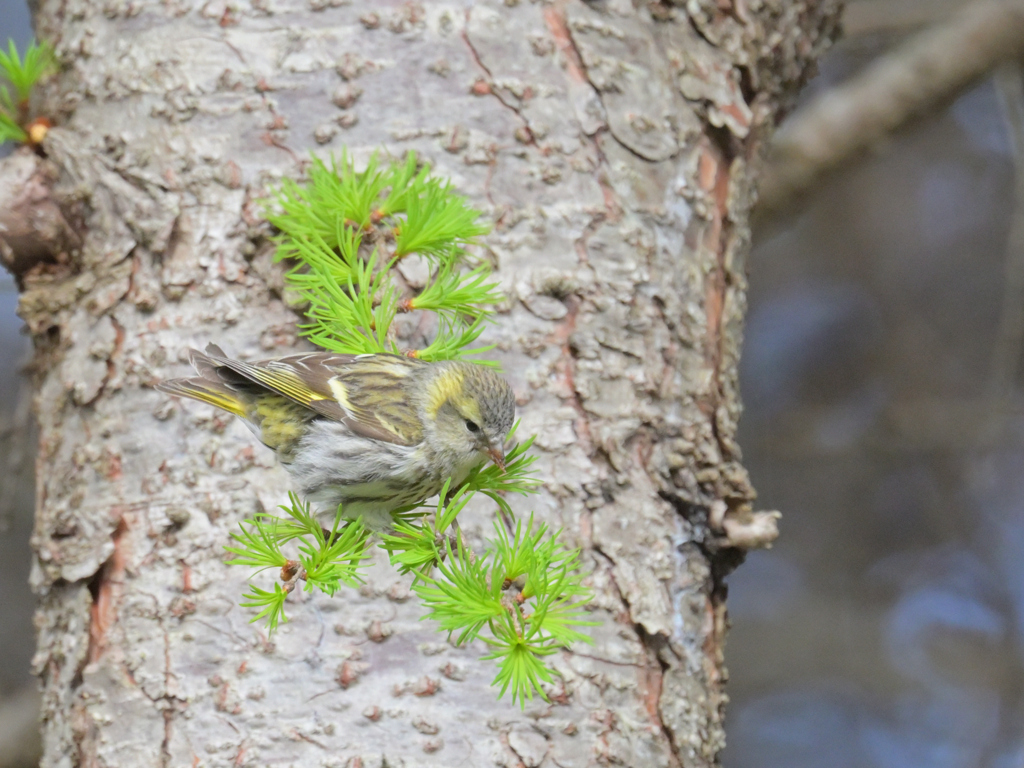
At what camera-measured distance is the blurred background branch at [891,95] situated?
3244mm

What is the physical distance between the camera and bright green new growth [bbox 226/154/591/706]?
1.31m

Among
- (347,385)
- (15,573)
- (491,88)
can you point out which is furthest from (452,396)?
(15,573)

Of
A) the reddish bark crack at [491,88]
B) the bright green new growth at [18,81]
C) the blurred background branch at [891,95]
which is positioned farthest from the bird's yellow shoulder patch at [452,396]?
the blurred background branch at [891,95]

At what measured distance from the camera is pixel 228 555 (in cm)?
188

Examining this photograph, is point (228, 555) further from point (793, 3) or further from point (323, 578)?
point (793, 3)

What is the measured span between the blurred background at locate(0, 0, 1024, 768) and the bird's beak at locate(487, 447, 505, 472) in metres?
3.54

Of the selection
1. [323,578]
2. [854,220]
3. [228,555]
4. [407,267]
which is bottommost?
[323,578]

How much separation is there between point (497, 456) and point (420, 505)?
14 cm

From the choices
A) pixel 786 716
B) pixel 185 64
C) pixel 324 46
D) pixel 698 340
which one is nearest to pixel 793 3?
pixel 698 340

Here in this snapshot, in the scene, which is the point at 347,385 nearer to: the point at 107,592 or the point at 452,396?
the point at 452,396

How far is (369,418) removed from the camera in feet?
5.74

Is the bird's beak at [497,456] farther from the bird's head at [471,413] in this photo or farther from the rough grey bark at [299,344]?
the rough grey bark at [299,344]

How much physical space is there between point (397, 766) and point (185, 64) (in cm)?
132

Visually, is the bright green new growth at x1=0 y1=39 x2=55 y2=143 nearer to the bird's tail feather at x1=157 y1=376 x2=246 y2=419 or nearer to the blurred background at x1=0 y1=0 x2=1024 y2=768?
the bird's tail feather at x1=157 y1=376 x2=246 y2=419
